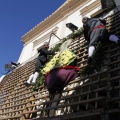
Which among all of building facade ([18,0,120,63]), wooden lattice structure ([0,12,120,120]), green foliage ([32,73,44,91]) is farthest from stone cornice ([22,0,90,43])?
green foliage ([32,73,44,91])

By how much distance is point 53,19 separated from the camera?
1180 cm

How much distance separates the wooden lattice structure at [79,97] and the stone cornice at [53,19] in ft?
15.5

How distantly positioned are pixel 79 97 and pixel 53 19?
8439 millimetres

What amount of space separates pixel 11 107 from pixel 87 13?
5.48m

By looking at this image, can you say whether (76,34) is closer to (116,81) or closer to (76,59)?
(76,59)

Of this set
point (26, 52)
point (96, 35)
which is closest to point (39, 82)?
point (96, 35)

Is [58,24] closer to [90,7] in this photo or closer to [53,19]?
[53,19]

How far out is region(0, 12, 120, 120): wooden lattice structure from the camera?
133 inches

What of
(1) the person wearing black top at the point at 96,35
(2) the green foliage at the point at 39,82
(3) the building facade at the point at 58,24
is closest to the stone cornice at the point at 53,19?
(3) the building facade at the point at 58,24

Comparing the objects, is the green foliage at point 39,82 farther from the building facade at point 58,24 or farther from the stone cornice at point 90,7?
the stone cornice at point 90,7

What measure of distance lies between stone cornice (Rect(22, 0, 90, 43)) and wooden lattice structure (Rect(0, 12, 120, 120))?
473 cm

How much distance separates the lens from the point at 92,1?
9.61 meters

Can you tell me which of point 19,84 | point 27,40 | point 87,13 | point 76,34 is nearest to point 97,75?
point 76,34

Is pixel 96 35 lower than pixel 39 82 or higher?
higher
